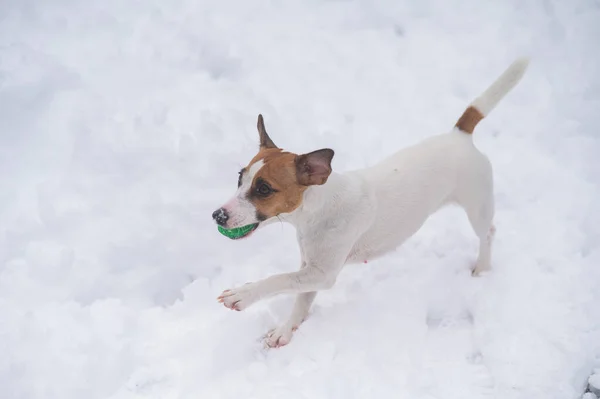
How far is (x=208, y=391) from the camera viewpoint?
329cm

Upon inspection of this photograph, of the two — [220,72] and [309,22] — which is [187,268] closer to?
[220,72]

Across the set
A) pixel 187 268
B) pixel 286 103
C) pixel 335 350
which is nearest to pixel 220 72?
pixel 286 103

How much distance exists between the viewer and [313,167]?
10.1 ft

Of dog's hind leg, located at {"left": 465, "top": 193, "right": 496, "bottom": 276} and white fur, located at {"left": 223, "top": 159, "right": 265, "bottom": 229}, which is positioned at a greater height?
white fur, located at {"left": 223, "top": 159, "right": 265, "bottom": 229}

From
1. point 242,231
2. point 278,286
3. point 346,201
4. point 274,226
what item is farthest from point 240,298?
point 274,226

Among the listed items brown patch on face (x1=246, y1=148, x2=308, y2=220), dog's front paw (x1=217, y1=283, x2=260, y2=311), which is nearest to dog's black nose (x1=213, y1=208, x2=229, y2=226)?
brown patch on face (x1=246, y1=148, x2=308, y2=220)

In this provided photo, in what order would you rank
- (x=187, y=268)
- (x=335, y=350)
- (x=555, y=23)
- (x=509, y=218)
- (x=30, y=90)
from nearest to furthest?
(x=335, y=350)
(x=187, y=268)
(x=509, y=218)
(x=30, y=90)
(x=555, y=23)

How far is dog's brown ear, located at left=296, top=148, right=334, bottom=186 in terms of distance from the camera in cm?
302

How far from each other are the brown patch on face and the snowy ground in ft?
3.58

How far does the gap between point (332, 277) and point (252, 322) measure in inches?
29.3

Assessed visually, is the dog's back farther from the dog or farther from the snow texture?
the snow texture

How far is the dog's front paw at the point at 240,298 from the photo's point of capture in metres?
3.31

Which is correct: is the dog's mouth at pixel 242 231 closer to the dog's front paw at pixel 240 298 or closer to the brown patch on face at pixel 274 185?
the brown patch on face at pixel 274 185

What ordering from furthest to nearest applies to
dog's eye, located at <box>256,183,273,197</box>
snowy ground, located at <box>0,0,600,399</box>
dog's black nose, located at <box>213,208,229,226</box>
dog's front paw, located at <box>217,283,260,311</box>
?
snowy ground, located at <box>0,0,600,399</box> < dog's front paw, located at <box>217,283,260,311</box> < dog's eye, located at <box>256,183,273,197</box> < dog's black nose, located at <box>213,208,229,226</box>
